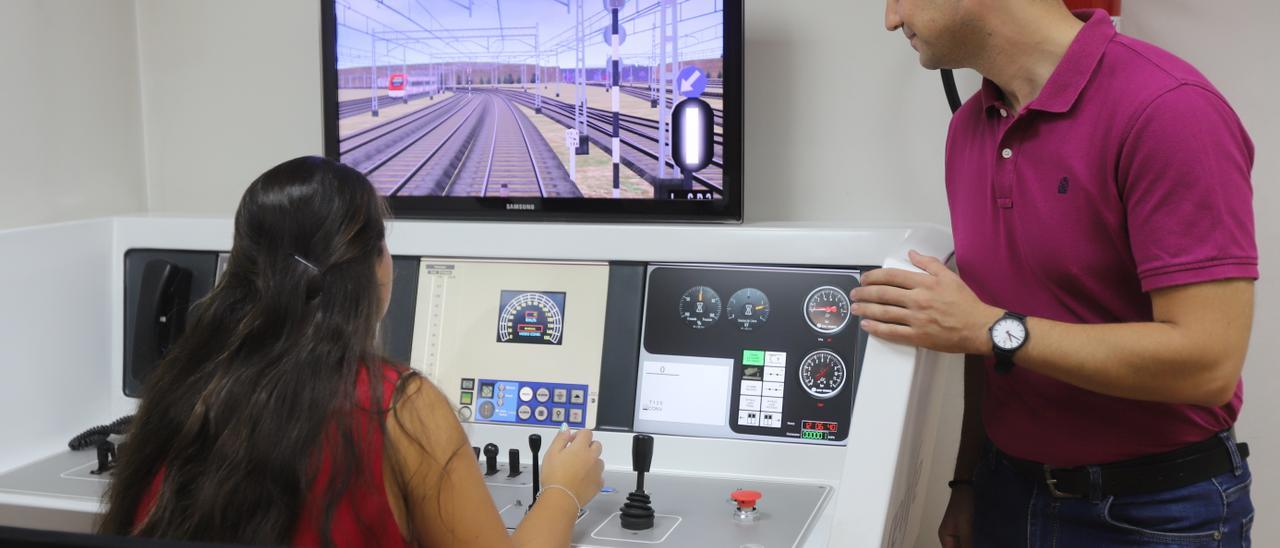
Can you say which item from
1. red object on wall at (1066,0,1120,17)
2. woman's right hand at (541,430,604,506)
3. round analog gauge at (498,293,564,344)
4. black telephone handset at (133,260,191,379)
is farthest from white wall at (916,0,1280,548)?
black telephone handset at (133,260,191,379)

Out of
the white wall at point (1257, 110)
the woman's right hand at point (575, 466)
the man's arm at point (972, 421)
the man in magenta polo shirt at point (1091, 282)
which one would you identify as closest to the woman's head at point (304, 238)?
the woman's right hand at point (575, 466)

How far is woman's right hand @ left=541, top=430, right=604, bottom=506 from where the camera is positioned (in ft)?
4.96

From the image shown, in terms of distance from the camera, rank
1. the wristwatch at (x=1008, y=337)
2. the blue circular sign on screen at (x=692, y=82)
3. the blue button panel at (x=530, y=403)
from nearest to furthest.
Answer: the wristwatch at (x=1008, y=337)
the blue button panel at (x=530, y=403)
the blue circular sign on screen at (x=692, y=82)

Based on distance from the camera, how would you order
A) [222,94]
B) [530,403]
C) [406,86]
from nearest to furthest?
[530,403]
[406,86]
[222,94]

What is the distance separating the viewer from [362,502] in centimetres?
121

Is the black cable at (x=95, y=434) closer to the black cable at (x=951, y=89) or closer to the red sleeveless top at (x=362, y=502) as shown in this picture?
the red sleeveless top at (x=362, y=502)

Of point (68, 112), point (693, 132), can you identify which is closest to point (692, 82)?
point (693, 132)

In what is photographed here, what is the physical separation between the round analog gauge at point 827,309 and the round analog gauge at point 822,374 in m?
0.05

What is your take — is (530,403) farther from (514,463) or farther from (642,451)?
(642,451)

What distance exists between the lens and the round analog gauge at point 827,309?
189 cm

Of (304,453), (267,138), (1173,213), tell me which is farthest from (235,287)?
(267,138)

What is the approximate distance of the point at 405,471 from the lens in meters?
1.25

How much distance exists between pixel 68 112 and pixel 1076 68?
7.08 feet

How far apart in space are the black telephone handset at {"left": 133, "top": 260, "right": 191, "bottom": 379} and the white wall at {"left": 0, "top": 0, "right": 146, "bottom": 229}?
0.36 metres
